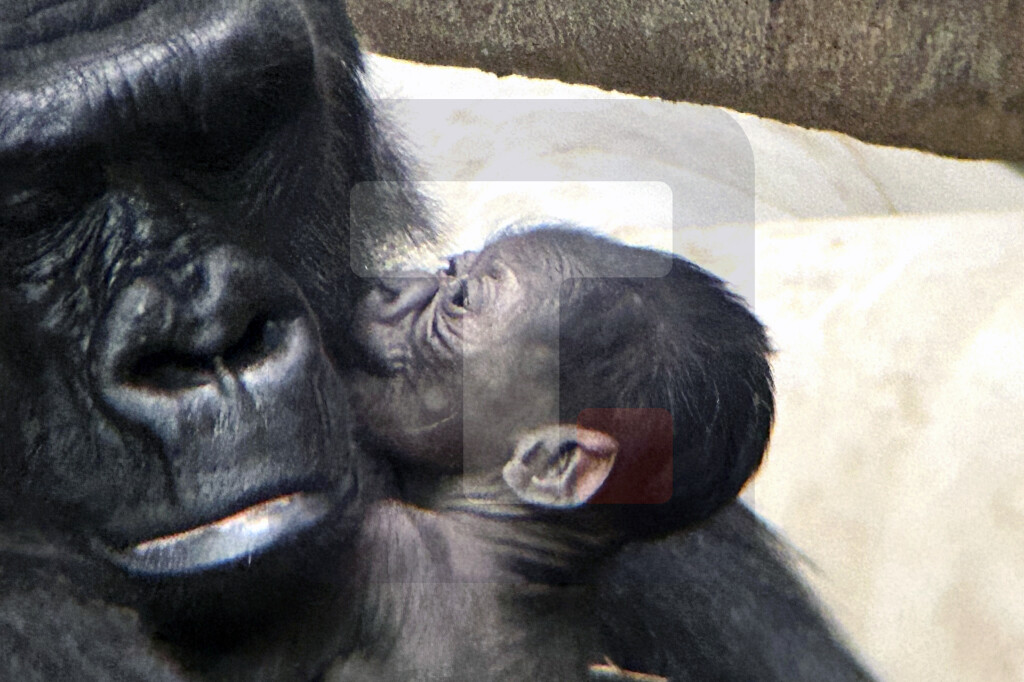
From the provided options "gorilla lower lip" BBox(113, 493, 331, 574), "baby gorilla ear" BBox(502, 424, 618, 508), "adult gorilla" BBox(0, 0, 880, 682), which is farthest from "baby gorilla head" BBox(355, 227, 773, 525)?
"gorilla lower lip" BBox(113, 493, 331, 574)

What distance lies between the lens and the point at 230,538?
4.10 ft

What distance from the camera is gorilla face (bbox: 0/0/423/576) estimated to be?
4.05 feet

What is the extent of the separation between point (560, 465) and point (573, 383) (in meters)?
0.11

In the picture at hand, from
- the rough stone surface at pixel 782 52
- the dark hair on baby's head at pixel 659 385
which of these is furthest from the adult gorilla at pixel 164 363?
the rough stone surface at pixel 782 52

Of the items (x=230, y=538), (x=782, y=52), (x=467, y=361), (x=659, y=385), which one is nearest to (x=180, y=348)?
(x=230, y=538)

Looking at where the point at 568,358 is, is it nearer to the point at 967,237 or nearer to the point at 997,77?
the point at 967,237

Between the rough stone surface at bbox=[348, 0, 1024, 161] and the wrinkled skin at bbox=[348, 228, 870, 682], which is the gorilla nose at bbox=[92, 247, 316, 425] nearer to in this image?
the wrinkled skin at bbox=[348, 228, 870, 682]

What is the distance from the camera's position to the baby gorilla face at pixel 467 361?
1.68 m

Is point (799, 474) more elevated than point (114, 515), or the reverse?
point (114, 515)

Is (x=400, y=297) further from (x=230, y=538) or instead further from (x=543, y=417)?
(x=230, y=538)

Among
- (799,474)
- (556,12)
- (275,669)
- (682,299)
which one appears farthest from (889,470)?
(556,12)

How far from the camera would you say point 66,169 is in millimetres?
1246

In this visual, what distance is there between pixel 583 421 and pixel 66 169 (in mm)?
725

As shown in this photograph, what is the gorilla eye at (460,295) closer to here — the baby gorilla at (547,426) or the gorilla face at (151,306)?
the baby gorilla at (547,426)
